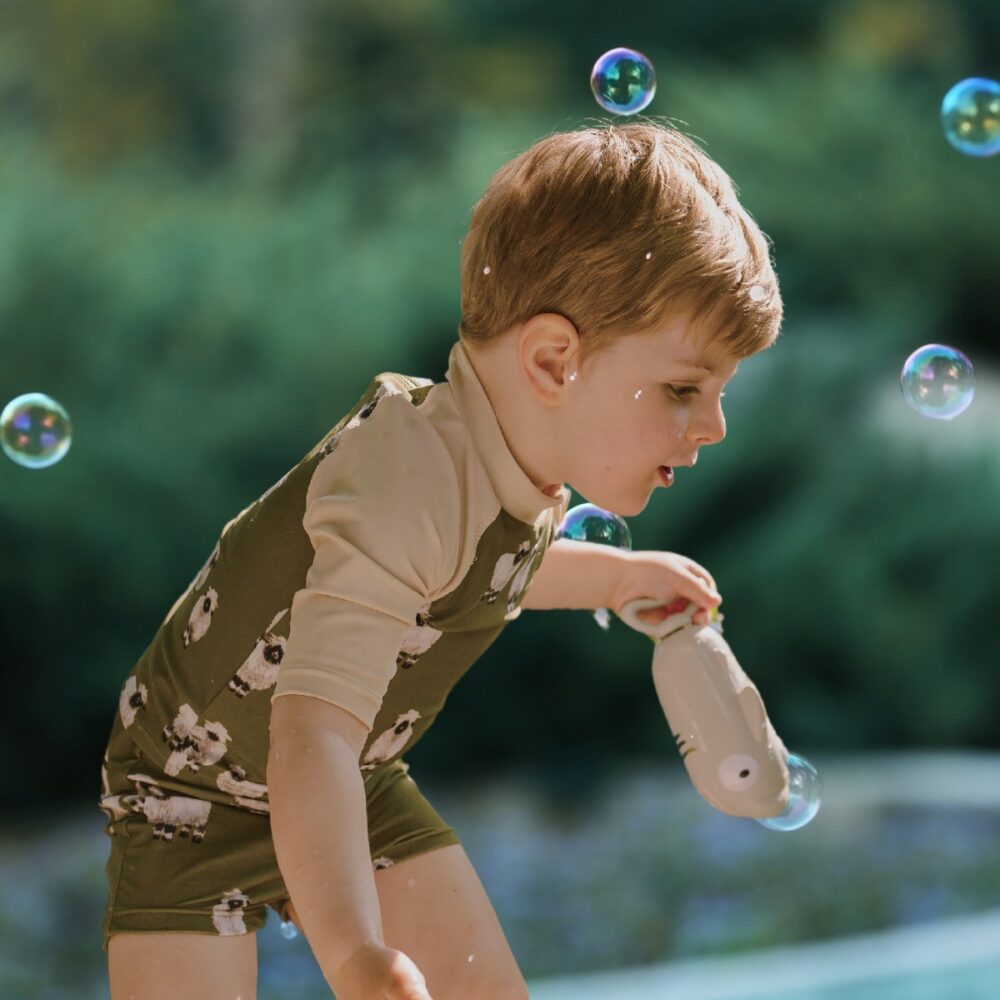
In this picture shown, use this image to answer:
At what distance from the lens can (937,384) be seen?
1.97 metres

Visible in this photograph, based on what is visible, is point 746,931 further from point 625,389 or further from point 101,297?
point 625,389

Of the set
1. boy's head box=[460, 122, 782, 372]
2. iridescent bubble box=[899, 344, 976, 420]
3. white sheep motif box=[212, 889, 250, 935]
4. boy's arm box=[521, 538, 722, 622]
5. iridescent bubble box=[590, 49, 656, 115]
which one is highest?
iridescent bubble box=[590, 49, 656, 115]

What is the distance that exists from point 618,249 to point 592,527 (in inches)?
17.8

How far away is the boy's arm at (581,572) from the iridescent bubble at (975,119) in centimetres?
96

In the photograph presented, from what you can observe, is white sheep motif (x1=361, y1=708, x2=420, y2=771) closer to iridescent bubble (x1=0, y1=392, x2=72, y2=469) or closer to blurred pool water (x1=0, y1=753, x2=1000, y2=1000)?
iridescent bubble (x1=0, y1=392, x2=72, y2=469)

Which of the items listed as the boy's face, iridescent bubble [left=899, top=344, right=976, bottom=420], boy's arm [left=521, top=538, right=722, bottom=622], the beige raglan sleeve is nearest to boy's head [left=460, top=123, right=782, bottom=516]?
the boy's face

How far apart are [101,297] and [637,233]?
3.41 meters

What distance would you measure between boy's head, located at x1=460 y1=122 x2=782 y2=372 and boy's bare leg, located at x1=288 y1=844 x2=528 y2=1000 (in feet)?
1.68

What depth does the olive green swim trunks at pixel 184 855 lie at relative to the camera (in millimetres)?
1523

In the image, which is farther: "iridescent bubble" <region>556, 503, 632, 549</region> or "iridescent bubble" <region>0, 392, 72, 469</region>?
"iridescent bubble" <region>0, 392, 72, 469</region>

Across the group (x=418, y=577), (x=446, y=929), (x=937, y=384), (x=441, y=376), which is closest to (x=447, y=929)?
(x=446, y=929)

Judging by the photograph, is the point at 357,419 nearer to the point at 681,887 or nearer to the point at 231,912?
the point at 231,912

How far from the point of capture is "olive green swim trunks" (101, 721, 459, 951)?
1.52 metres

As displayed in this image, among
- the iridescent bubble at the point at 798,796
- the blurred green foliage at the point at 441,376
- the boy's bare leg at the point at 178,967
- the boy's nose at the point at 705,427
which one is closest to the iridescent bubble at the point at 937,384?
the iridescent bubble at the point at 798,796
